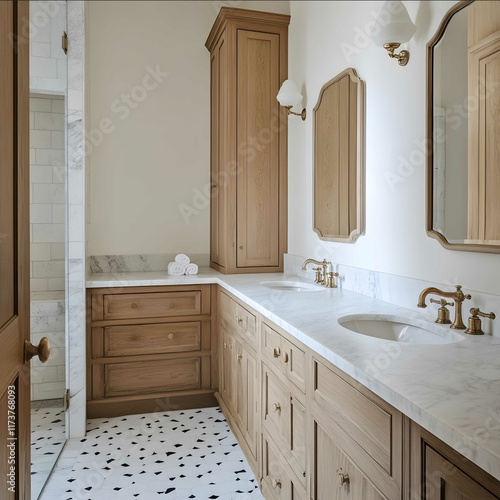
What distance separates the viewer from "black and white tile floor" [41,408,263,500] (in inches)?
80.7

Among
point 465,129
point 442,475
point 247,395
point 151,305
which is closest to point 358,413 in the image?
point 442,475

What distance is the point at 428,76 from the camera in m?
1.68

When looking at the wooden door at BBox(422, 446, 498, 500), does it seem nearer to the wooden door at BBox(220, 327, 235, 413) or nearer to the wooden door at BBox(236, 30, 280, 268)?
the wooden door at BBox(220, 327, 235, 413)

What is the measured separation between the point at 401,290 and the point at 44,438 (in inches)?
70.0

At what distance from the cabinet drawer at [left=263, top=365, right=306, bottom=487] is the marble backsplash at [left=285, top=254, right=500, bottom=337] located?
594mm

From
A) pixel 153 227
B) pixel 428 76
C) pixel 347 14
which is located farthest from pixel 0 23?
pixel 153 227

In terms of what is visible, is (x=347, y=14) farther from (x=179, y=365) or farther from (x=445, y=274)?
(x=179, y=365)

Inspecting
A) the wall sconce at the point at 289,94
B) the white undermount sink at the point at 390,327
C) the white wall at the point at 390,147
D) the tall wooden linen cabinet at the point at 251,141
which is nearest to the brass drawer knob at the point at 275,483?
the white undermount sink at the point at 390,327

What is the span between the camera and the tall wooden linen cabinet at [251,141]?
3.06 m

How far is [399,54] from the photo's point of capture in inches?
72.2

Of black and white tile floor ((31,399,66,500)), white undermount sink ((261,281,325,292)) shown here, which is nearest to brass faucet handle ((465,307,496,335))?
white undermount sink ((261,281,325,292))

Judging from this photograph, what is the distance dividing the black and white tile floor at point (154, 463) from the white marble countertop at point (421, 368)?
2.91 ft

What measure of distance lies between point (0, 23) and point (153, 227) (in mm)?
2618

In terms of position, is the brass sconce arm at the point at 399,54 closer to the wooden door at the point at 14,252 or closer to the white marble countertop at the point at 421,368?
the white marble countertop at the point at 421,368
